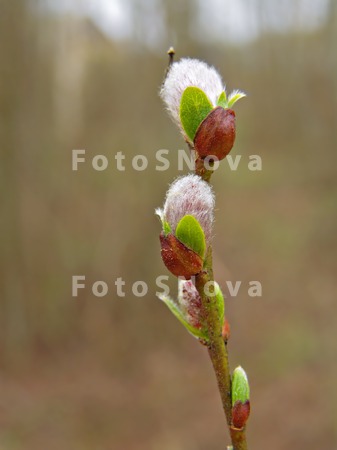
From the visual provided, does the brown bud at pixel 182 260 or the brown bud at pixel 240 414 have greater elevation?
the brown bud at pixel 182 260

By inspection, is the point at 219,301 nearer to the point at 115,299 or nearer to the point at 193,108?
the point at 193,108

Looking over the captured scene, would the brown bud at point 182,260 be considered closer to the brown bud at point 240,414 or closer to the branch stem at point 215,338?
the branch stem at point 215,338

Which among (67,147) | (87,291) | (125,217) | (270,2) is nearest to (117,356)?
(87,291)

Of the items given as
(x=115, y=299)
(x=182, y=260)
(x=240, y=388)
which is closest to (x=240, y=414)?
(x=240, y=388)

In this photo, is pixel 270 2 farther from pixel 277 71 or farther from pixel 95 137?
pixel 95 137

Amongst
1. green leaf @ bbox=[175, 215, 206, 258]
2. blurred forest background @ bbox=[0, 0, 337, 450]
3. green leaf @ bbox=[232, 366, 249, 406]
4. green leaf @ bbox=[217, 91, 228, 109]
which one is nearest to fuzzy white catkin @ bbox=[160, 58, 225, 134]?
green leaf @ bbox=[217, 91, 228, 109]

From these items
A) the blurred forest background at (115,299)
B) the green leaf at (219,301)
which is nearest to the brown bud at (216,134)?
the green leaf at (219,301)

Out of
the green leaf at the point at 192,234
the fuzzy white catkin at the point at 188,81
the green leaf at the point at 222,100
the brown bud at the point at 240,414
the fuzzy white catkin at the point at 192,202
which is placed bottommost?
the brown bud at the point at 240,414
